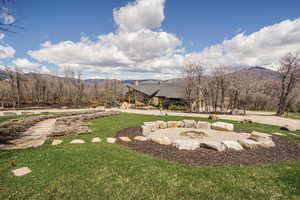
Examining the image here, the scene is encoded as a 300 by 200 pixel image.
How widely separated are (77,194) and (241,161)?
450cm

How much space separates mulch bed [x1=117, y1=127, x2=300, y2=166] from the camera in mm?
4008

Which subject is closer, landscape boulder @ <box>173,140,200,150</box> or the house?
landscape boulder @ <box>173,140,200,150</box>

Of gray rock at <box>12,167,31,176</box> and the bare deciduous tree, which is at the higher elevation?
the bare deciduous tree

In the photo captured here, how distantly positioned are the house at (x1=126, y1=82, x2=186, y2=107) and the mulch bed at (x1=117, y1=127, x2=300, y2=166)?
1986cm

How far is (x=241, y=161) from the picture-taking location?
13.3 feet

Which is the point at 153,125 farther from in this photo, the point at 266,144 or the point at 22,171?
the point at 22,171

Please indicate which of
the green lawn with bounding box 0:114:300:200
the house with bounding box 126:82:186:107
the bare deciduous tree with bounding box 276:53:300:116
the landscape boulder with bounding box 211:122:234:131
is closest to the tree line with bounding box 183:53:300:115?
the bare deciduous tree with bounding box 276:53:300:116

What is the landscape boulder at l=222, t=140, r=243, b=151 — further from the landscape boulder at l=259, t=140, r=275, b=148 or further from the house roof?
the house roof

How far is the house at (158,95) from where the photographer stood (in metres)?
25.8

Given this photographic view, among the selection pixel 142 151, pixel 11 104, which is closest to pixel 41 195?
pixel 142 151

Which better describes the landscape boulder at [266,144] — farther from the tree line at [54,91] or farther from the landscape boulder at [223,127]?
the tree line at [54,91]

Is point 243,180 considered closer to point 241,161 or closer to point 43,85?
point 241,161

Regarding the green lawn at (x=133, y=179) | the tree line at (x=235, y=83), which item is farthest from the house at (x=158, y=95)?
the green lawn at (x=133, y=179)

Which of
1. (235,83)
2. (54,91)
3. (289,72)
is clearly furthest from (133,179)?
(54,91)
